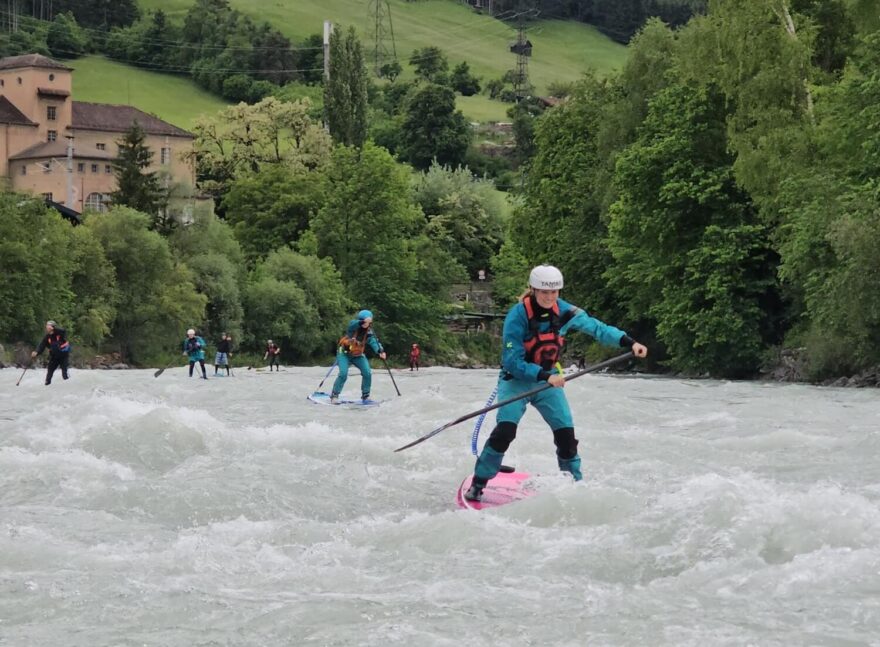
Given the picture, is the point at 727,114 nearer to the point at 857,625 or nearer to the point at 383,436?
the point at 383,436

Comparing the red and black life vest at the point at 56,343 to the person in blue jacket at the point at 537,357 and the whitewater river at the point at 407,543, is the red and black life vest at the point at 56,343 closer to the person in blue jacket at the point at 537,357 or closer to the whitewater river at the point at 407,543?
the whitewater river at the point at 407,543

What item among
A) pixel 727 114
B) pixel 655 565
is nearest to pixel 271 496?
pixel 655 565

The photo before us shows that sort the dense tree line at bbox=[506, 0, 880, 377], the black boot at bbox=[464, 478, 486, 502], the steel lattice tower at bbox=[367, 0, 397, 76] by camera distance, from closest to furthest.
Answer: the black boot at bbox=[464, 478, 486, 502] < the dense tree line at bbox=[506, 0, 880, 377] < the steel lattice tower at bbox=[367, 0, 397, 76]

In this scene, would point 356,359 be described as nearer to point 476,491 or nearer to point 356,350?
point 356,350

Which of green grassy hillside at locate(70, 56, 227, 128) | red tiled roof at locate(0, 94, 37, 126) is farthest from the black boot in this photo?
green grassy hillside at locate(70, 56, 227, 128)

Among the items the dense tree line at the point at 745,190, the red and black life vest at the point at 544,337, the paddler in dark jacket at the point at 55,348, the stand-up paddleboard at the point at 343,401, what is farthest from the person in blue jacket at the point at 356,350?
the red and black life vest at the point at 544,337

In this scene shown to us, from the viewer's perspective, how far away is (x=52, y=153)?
10775cm

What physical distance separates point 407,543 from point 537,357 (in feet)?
9.72

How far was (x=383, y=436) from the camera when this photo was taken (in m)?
20.9

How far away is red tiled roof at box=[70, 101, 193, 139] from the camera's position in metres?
121

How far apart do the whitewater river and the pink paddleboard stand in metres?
0.29

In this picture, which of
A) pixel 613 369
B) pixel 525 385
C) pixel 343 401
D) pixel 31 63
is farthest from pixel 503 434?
pixel 31 63

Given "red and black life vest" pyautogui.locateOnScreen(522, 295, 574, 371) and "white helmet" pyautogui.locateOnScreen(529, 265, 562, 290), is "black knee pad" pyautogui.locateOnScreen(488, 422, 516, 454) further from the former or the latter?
"white helmet" pyautogui.locateOnScreen(529, 265, 562, 290)

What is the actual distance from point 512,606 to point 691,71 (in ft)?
132
